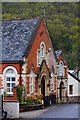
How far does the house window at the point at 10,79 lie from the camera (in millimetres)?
31811

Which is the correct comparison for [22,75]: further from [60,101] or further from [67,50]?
[67,50]

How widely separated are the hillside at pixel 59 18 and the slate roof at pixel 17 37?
23727 millimetres

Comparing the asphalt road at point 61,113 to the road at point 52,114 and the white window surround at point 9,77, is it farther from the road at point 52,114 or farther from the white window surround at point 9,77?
the white window surround at point 9,77

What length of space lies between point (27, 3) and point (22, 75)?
31.0 meters

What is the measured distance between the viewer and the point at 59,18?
6881cm

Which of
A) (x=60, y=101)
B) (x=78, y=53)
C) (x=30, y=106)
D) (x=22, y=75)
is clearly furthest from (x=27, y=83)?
(x=78, y=53)

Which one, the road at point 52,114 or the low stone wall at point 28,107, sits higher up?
the low stone wall at point 28,107

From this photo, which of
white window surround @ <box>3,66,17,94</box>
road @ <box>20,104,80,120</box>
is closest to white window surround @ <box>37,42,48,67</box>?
white window surround @ <box>3,66,17,94</box>

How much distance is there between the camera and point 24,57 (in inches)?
1222

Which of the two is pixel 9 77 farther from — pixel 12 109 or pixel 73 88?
pixel 73 88

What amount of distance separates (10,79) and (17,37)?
3.64m

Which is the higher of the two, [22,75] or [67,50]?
[67,50]

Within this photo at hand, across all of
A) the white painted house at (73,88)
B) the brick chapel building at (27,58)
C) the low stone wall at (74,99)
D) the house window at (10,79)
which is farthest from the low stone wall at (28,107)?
the white painted house at (73,88)

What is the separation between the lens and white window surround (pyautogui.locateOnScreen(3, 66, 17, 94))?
104ft
